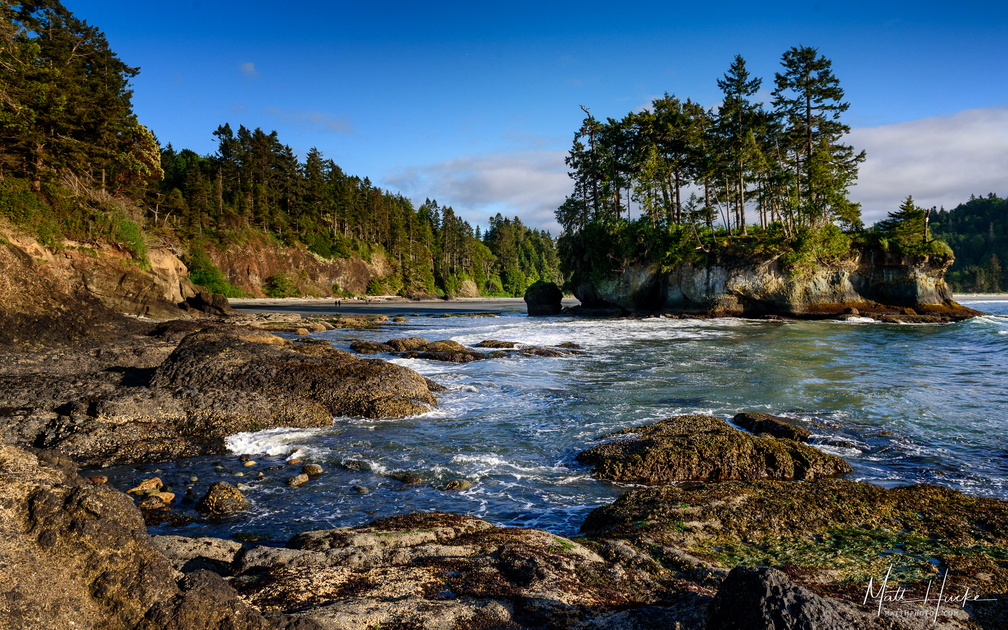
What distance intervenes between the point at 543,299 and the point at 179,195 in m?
44.3

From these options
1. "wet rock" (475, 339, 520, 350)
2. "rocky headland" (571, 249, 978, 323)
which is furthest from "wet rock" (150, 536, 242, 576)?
"rocky headland" (571, 249, 978, 323)

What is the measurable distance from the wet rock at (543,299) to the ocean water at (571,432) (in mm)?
31201

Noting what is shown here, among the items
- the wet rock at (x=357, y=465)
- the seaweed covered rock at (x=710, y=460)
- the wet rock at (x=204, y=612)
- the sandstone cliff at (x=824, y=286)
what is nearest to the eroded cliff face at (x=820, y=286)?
the sandstone cliff at (x=824, y=286)

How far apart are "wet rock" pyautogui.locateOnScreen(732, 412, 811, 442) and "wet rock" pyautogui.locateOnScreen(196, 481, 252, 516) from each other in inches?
337

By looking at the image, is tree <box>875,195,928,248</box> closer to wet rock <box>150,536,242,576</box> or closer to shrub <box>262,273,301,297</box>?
wet rock <box>150,536,242,576</box>

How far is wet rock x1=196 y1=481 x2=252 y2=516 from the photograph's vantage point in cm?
586

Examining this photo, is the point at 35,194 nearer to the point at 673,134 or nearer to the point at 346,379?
the point at 346,379

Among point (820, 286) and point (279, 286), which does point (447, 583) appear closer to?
point (820, 286)

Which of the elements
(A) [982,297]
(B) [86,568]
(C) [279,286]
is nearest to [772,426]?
(B) [86,568]

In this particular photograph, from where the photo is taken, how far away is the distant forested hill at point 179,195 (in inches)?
956

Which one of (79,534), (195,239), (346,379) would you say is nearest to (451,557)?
(79,534)

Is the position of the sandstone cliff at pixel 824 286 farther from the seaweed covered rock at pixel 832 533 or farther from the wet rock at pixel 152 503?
the wet rock at pixel 152 503

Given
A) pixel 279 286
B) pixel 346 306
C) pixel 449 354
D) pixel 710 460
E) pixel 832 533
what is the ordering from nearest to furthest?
1. pixel 832 533
2. pixel 710 460
3. pixel 449 354
4. pixel 346 306
5. pixel 279 286

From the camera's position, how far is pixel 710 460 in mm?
7305
